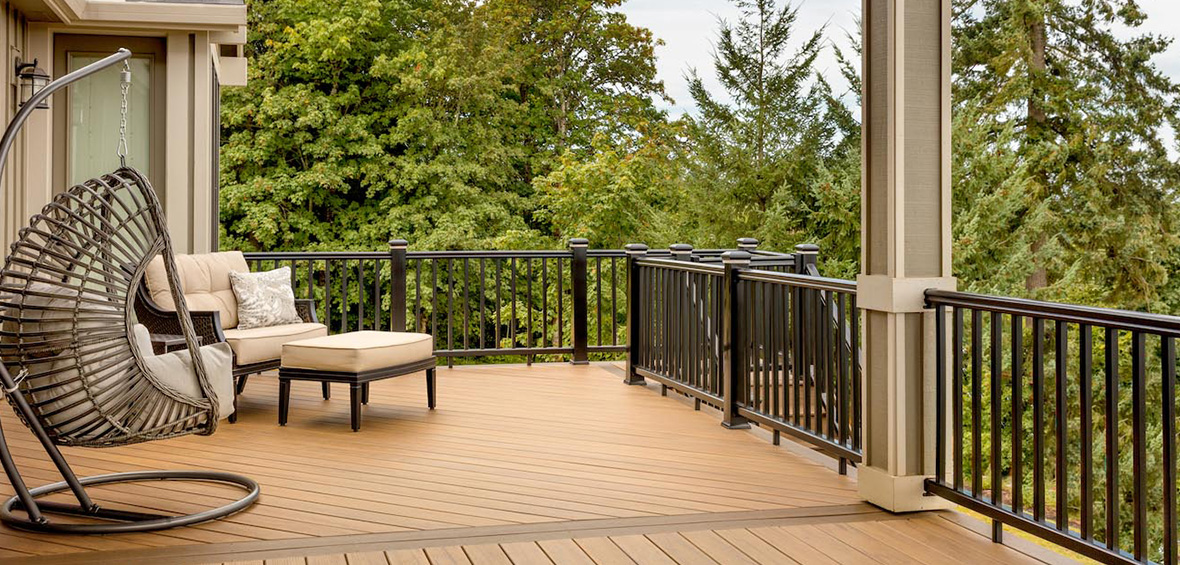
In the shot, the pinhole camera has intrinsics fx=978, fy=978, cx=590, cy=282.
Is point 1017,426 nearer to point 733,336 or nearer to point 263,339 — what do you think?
point 733,336

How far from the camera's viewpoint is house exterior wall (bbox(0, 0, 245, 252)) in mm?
5539

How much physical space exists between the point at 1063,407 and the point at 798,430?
144 centimetres

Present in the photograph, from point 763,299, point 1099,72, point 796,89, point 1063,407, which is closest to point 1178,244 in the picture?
point 1099,72

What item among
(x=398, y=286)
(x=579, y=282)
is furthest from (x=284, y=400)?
(x=579, y=282)

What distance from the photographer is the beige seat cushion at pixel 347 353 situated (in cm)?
464

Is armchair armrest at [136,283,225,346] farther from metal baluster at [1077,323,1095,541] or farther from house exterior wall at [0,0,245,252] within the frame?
metal baluster at [1077,323,1095,541]

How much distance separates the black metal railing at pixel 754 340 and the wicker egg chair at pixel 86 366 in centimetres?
221

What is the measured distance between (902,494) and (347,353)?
8.62 feet

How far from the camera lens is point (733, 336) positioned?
461 centimetres

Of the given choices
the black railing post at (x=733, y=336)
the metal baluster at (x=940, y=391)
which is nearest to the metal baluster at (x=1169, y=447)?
the metal baluster at (x=940, y=391)

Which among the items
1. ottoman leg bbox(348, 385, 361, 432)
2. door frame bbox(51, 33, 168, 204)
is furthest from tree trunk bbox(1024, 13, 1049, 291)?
ottoman leg bbox(348, 385, 361, 432)

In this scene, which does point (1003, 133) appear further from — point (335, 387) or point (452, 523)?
point (452, 523)

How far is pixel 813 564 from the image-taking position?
2.70m

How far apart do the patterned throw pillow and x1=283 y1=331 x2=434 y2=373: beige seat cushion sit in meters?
0.78
